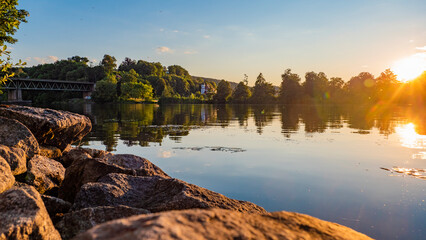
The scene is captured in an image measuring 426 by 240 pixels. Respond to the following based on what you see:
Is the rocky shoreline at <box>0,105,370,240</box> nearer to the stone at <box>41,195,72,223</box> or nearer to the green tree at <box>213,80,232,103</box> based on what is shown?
the stone at <box>41,195,72,223</box>

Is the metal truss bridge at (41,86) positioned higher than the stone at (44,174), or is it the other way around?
the metal truss bridge at (41,86)

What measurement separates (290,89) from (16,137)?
455ft

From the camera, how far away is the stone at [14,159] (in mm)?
7699

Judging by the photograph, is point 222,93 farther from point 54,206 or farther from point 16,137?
point 54,206

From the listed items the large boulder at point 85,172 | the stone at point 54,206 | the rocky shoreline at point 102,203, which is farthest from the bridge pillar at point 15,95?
the stone at point 54,206

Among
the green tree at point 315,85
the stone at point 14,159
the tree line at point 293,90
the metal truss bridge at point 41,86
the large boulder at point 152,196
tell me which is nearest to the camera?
the large boulder at point 152,196

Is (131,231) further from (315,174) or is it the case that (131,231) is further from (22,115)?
(315,174)

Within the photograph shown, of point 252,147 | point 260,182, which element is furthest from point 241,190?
point 252,147

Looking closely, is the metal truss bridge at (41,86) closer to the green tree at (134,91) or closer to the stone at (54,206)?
the green tree at (134,91)

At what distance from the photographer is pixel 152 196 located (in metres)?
6.46

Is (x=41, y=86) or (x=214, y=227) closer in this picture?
(x=214, y=227)

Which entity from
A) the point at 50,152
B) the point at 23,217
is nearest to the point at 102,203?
the point at 23,217

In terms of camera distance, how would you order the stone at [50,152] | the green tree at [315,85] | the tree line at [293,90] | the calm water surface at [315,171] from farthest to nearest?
the green tree at [315,85]
the tree line at [293,90]
the stone at [50,152]
the calm water surface at [315,171]

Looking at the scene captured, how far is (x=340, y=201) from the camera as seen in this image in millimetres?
9633
